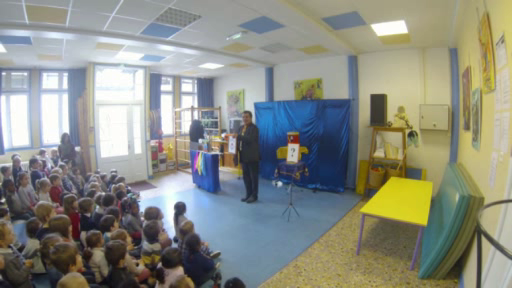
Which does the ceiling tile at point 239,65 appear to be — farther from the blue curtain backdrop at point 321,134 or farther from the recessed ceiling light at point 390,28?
the recessed ceiling light at point 390,28

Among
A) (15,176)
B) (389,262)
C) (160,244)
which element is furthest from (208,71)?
(389,262)

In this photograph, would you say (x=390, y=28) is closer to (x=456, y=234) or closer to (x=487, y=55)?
(x=487, y=55)

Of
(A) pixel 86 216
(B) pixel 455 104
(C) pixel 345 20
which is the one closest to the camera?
(A) pixel 86 216

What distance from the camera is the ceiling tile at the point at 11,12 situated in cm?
302

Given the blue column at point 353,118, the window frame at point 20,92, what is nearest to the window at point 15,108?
the window frame at point 20,92

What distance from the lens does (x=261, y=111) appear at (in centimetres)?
690

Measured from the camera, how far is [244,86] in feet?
26.2

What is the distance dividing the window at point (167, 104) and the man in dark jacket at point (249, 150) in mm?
4445

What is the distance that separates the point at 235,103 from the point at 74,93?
4.32 meters

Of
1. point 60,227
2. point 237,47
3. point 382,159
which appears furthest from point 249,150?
point 60,227

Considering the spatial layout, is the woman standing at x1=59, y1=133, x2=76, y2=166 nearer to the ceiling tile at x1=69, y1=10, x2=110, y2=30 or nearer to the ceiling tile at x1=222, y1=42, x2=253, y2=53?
the ceiling tile at x1=69, y1=10, x2=110, y2=30

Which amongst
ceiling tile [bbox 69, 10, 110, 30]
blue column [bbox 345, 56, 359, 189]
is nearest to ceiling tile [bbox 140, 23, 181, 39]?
ceiling tile [bbox 69, 10, 110, 30]

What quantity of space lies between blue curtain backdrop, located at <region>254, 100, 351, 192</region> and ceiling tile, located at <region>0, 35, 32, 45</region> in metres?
4.86

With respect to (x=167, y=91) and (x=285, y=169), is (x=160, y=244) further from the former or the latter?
(x=167, y=91)
